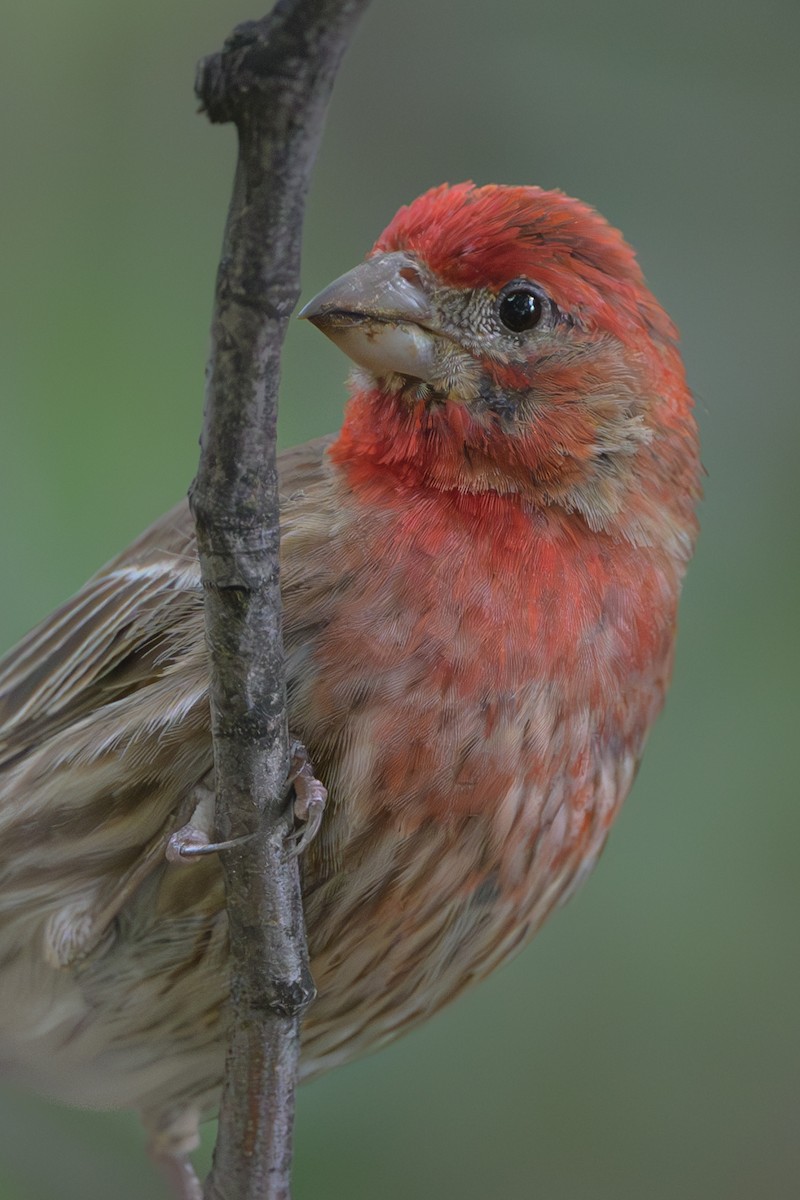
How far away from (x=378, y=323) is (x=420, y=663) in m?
0.63

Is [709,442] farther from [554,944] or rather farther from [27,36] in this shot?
[27,36]

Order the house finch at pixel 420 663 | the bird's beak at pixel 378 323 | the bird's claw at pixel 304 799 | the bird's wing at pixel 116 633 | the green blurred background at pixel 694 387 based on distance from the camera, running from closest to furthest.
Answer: the bird's claw at pixel 304 799, the house finch at pixel 420 663, the bird's beak at pixel 378 323, the bird's wing at pixel 116 633, the green blurred background at pixel 694 387

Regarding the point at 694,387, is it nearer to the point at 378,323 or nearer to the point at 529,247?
the point at 529,247

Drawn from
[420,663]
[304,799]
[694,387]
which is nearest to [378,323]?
[420,663]

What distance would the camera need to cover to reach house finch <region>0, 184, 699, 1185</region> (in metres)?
2.42

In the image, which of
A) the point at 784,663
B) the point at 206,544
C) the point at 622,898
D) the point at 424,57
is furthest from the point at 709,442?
the point at 206,544

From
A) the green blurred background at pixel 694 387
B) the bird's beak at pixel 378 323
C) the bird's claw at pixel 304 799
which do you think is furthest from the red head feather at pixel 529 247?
the green blurred background at pixel 694 387

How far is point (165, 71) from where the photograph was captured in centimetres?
512

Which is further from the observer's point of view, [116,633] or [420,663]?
[116,633]

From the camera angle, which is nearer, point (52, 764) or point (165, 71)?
point (52, 764)

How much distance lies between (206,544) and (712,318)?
3.21 metres

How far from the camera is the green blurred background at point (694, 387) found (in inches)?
165

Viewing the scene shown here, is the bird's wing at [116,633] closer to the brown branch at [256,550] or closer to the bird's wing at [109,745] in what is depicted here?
the bird's wing at [109,745]

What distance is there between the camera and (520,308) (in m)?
2.64
